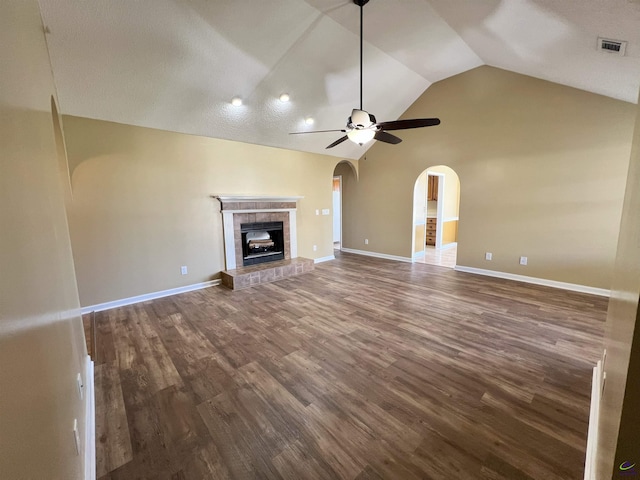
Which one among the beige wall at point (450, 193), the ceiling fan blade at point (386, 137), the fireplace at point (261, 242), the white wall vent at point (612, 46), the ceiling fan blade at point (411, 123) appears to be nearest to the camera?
the white wall vent at point (612, 46)

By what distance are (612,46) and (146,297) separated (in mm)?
6033

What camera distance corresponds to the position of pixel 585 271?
13.1 feet

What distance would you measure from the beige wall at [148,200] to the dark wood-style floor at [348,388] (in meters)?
0.62

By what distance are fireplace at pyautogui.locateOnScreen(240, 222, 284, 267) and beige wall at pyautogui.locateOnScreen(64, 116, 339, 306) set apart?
0.48m

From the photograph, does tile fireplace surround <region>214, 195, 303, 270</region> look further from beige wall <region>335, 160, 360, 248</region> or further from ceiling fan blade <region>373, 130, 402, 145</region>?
ceiling fan blade <region>373, 130, 402, 145</region>

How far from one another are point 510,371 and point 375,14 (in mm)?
3955

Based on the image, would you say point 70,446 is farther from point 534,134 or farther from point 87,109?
point 534,134

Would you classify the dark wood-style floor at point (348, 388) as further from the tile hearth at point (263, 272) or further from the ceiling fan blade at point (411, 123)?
the ceiling fan blade at point (411, 123)

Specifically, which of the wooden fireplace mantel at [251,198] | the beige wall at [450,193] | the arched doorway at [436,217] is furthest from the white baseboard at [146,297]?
the beige wall at [450,193]

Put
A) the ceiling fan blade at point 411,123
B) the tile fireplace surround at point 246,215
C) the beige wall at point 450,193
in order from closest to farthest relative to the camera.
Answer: the ceiling fan blade at point 411,123 < the tile fireplace surround at point 246,215 < the beige wall at point 450,193

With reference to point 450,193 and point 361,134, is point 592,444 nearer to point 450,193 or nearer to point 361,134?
point 361,134

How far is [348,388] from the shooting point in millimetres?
2072

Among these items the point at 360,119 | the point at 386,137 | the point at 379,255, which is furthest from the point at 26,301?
the point at 379,255

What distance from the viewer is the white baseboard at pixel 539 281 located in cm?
394
